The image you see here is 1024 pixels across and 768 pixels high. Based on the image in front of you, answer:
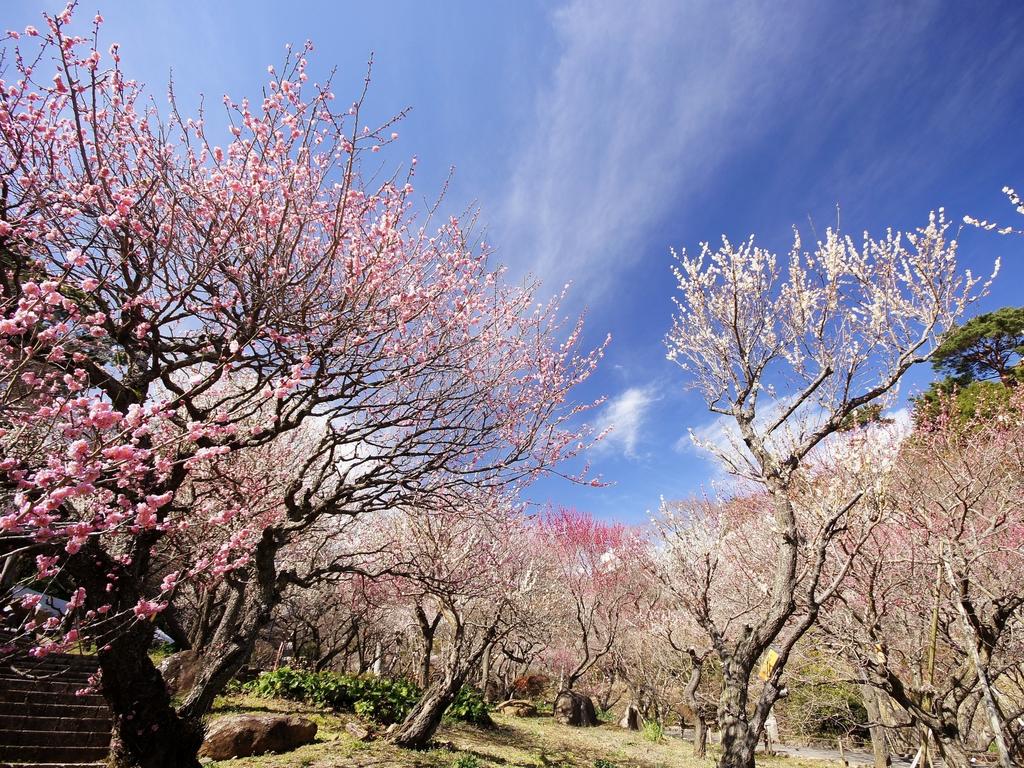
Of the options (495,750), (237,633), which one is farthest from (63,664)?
(495,750)

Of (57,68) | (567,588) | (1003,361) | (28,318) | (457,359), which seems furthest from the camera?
(567,588)

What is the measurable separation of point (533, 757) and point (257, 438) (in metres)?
10.6

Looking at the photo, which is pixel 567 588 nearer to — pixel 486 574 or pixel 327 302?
pixel 486 574

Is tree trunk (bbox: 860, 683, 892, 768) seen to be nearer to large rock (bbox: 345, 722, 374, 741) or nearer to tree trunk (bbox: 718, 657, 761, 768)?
tree trunk (bbox: 718, 657, 761, 768)

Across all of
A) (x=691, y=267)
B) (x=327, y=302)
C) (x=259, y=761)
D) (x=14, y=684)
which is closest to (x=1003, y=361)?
(x=691, y=267)

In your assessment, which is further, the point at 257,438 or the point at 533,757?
the point at 533,757

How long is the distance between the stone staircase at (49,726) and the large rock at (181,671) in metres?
3.28

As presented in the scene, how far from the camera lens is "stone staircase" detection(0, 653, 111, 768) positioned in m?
6.37

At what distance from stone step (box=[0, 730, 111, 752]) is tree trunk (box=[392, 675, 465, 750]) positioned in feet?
16.0

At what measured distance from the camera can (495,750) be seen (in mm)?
11391

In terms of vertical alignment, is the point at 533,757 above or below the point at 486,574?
below

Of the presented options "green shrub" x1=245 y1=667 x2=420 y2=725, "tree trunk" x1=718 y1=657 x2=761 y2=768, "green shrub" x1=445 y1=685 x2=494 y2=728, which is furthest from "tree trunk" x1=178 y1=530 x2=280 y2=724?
"green shrub" x1=445 y1=685 x2=494 y2=728

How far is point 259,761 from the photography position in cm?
751

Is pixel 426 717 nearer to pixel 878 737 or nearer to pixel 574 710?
pixel 878 737
